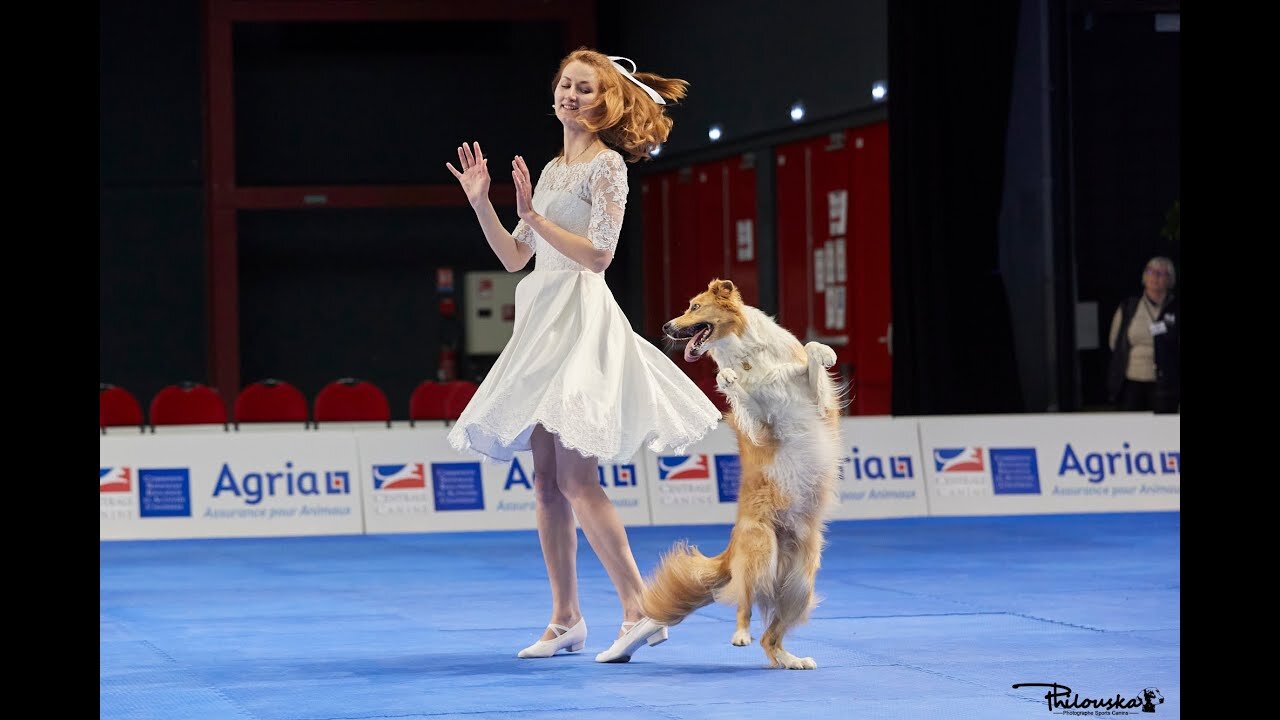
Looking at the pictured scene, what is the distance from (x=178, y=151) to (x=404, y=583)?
46.6ft

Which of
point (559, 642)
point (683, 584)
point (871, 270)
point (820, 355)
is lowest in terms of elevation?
point (559, 642)

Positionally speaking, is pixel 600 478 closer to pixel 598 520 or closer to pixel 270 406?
pixel 270 406

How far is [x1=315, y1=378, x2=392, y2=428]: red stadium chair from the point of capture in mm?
13633

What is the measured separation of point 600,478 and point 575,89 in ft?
21.7

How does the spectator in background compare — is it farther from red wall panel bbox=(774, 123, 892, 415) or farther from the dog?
the dog

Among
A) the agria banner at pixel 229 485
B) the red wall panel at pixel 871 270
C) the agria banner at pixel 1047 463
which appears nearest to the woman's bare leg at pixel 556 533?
the agria banner at pixel 229 485

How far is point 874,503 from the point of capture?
12.1 meters

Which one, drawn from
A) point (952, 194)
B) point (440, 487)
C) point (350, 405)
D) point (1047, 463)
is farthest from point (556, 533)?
point (952, 194)

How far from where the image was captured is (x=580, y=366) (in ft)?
18.0

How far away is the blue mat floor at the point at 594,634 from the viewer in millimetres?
4906

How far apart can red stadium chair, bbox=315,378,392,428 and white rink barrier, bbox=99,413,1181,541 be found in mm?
1084

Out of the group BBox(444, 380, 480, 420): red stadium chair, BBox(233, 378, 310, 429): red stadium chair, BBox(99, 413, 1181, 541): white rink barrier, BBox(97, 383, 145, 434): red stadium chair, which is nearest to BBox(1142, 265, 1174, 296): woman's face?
BBox(99, 413, 1181, 541): white rink barrier
